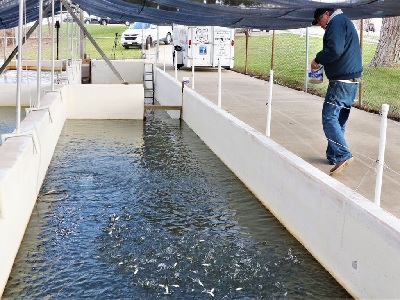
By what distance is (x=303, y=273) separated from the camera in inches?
307

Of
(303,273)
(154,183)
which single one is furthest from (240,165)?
(303,273)

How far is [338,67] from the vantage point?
9180 millimetres

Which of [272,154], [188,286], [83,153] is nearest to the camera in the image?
[188,286]

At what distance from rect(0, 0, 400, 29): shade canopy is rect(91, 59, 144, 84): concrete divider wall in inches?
458

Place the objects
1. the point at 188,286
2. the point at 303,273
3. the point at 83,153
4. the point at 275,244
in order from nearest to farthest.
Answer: the point at 188,286
the point at 303,273
the point at 275,244
the point at 83,153

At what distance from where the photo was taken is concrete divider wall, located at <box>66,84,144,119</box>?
1950 cm

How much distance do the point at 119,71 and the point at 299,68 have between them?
26.7 feet

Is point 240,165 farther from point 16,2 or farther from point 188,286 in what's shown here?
point 16,2

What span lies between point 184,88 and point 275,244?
11.0 metres

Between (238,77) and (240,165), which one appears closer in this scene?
(240,165)

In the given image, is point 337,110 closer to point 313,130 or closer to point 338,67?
point 338,67

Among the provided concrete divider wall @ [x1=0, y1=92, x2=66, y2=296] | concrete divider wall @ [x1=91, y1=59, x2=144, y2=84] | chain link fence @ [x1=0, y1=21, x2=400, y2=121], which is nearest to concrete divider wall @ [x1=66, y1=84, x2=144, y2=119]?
chain link fence @ [x1=0, y1=21, x2=400, y2=121]

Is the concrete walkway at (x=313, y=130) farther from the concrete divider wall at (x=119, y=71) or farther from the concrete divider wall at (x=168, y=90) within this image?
the concrete divider wall at (x=119, y=71)

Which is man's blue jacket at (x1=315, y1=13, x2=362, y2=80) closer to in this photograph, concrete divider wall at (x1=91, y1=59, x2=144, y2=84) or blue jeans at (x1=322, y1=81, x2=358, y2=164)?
blue jeans at (x1=322, y1=81, x2=358, y2=164)
